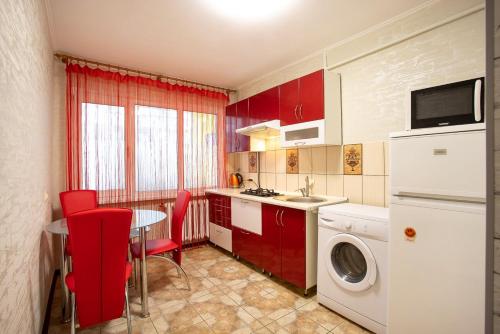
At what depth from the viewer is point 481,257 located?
3.90 feet

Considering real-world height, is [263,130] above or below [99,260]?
above

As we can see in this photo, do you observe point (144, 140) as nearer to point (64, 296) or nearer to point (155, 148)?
point (155, 148)

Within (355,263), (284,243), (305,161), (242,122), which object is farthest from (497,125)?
(242,122)

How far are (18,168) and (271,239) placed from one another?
2025 millimetres

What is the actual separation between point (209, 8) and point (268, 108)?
129 cm

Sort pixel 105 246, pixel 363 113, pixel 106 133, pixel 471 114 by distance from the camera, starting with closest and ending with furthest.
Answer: pixel 471 114 → pixel 105 246 → pixel 363 113 → pixel 106 133

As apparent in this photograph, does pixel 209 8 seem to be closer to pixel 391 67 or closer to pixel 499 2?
pixel 391 67

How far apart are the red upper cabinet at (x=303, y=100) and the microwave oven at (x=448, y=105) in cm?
Answer: 92

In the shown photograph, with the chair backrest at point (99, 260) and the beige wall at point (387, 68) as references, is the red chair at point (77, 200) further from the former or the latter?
the beige wall at point (387, 68)

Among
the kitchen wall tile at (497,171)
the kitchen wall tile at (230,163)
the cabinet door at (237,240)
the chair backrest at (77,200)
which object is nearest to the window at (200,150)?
the kitchen wall tile at (230,163)

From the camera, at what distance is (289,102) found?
8.76 ft

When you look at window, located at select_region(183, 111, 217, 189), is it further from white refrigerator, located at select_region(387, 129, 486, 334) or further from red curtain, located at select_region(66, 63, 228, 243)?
white refrigerator, located at select_region(387, 129, 486, 334)

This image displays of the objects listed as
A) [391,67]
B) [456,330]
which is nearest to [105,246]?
[456,330]

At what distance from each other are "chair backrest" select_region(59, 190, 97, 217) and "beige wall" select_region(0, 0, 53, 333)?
902 millimetres
